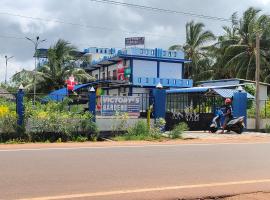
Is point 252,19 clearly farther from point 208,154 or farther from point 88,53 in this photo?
point 208,154

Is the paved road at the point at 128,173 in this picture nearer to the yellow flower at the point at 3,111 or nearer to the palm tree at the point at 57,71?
the yellow flower at the point at 3,111

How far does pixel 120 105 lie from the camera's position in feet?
66.3

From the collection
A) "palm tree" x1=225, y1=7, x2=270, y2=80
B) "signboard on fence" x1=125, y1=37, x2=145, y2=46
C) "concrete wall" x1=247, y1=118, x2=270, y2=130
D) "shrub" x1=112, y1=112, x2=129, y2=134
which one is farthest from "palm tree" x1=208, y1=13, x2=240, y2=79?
"shrub" x1=112, y1=112, x2=129, y2=134

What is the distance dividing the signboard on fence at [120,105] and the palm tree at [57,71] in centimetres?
2802

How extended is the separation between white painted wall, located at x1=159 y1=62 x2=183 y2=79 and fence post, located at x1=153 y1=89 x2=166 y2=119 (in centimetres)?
2686

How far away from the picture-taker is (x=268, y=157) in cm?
1273

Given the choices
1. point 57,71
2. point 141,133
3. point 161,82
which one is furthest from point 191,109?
point 57,71

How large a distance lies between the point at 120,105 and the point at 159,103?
1928 millimetres

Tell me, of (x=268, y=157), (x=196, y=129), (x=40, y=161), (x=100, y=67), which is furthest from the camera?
(x=100, y=67)

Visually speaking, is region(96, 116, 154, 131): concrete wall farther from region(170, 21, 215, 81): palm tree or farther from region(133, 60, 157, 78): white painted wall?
region(170, 21, 215, 81): palm tree

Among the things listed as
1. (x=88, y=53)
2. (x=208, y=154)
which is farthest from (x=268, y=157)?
(x=88, y=53)

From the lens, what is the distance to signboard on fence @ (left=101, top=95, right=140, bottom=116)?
1992 centimetres

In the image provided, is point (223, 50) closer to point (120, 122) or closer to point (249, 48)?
point (249, 48)

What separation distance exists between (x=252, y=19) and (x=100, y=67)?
17.8 metres
